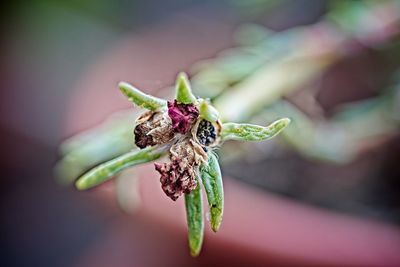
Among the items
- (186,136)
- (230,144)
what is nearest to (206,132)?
(186,136)

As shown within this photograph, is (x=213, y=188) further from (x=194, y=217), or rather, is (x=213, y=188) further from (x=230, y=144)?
(x=230, y=144)

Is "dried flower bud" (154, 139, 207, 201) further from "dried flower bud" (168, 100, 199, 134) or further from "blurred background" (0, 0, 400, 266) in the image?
"blurred background" (0, 0, 400, 266)

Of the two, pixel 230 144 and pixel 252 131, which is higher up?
pixel 230 144

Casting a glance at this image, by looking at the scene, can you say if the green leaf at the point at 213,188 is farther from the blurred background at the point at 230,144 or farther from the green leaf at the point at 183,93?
the blurred background at the point at 230,144

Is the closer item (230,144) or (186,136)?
(186,136)

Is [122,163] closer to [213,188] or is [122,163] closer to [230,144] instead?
[213,188]

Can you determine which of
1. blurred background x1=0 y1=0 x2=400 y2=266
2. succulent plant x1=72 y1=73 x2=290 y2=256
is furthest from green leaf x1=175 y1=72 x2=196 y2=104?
blurred background x1=0 y1=0 x2=400 y2=266

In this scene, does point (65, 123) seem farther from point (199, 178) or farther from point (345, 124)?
point (199, 178)
